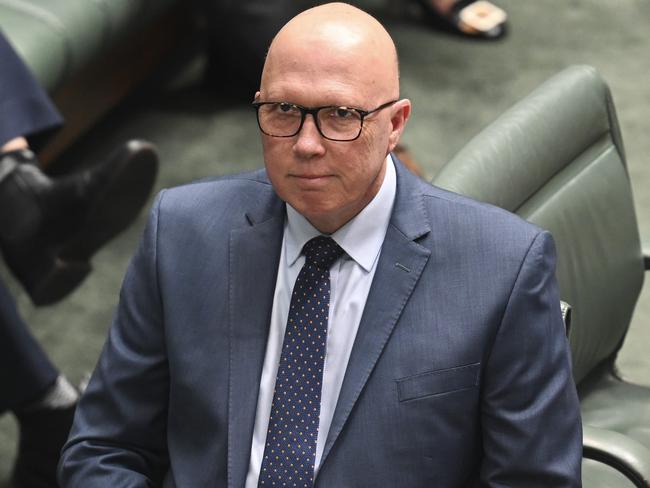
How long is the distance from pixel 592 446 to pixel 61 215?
135 centimetres

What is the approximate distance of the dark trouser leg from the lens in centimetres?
240

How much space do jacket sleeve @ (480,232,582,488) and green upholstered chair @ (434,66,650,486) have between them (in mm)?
280

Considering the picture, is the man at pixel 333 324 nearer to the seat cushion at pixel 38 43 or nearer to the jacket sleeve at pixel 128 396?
the jacket sleeve at pixel 128 396

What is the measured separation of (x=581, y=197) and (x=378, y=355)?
22.7 inches

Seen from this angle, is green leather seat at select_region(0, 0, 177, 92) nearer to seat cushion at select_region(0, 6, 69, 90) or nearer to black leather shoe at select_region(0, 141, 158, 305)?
seat cushion at select_region(0, 6, 69, 90)

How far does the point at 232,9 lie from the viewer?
362 centimetres

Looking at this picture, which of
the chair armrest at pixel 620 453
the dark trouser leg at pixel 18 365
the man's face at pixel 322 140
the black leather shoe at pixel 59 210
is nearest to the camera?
the man's face at pixel 322 140

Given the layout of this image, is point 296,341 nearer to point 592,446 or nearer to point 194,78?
point 592,446

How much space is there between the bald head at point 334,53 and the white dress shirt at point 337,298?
0.19m

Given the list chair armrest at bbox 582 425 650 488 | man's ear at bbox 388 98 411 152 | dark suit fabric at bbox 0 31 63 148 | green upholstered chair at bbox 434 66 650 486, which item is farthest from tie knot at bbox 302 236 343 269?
dark suit fabric at bbox 0 31 63 148

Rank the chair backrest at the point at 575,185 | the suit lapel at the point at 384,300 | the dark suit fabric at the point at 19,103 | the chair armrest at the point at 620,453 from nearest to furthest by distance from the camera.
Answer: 1. the suit lapel at the point at 384,300
2. the chair armrest at the point at 620,453
3. the chair backrest at the point at 575,185
4. the dark suit fabric at the point at 19,103

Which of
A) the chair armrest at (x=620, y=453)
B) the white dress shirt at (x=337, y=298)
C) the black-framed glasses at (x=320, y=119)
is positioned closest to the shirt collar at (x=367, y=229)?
the white dress shirt at (x=337, y=298)

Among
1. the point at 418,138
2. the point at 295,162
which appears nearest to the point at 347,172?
the point at 295,162

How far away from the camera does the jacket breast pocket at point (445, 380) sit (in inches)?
59.1
